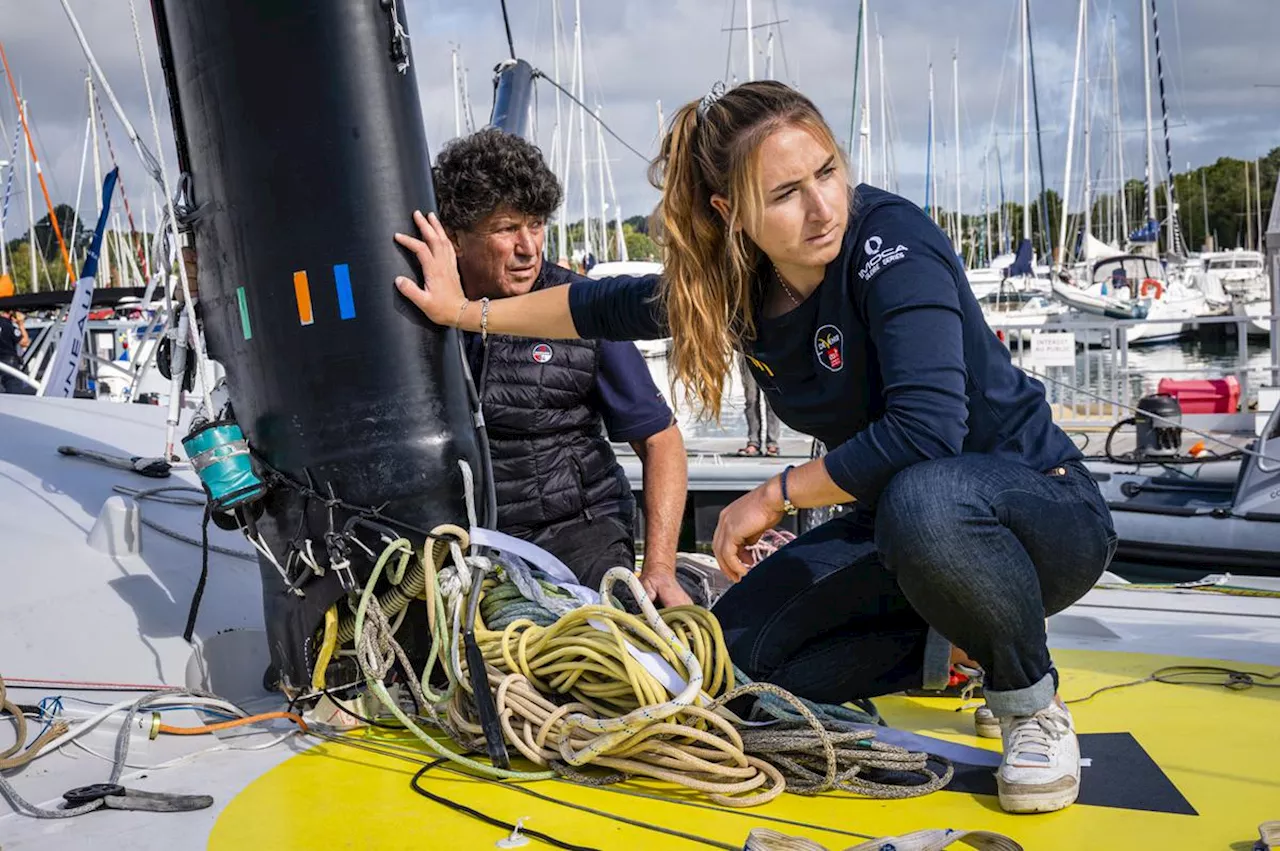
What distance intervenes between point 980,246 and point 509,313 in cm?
5235

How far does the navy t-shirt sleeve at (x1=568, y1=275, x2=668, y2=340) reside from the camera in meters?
2.82

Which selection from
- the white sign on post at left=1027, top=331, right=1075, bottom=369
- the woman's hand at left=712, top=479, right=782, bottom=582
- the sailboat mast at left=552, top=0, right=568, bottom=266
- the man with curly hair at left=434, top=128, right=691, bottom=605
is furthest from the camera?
the sailboat mast at left=552, top=0, right=568, bottom=266

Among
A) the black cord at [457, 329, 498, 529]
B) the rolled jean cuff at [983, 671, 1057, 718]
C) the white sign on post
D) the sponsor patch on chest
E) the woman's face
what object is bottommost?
the white sign on post

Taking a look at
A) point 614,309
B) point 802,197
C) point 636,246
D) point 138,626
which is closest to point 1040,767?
point 802,197

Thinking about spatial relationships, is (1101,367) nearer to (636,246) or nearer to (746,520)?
(746,520)

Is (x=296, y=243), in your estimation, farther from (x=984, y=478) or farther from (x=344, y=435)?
(x=984, y=478)

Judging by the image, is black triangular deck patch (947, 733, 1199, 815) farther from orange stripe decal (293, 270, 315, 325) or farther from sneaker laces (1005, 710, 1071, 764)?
orange stripe decal (293, 270, 315, 325)

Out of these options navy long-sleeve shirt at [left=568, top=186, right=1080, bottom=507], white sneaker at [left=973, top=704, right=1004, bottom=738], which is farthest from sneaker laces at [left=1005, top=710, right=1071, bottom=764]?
navy long-sleeve shirt at [left=568, top=186, right=1080, bottom=507]

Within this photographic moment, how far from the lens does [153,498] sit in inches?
154

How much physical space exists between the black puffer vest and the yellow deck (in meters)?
0.95

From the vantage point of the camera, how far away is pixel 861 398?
8.24 feet

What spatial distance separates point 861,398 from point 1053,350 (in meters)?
9.97

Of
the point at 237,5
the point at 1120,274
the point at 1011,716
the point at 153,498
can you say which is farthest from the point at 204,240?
the point at 1120,274

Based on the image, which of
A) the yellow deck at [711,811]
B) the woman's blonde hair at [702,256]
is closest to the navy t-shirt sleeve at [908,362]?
the woman's blonde hair at [702,256]
